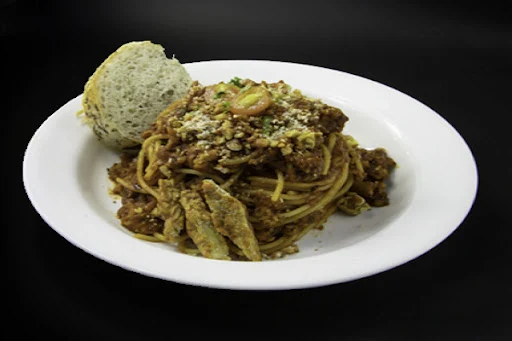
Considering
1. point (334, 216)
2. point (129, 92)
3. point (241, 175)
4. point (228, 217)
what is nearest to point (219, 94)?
point (241, 175)

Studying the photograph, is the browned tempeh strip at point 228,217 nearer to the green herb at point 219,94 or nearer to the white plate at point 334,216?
the white plate at point 334,216

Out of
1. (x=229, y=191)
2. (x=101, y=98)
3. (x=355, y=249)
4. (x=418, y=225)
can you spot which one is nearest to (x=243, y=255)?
(x=229, y=191)

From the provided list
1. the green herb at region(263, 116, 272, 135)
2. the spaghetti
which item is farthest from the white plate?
the green herb at region(263, 116, 272, 135)

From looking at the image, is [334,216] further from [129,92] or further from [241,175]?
[129,92]

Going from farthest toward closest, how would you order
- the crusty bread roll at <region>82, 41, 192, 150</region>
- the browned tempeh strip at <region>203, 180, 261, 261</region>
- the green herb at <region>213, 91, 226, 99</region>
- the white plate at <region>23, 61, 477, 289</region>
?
the crusty bread roll at <region>82, 41, 192, 150</region>, the green herb at <region>213, 91, 226, 99</region>, the browned tempeh strip at <region>203, 180, 261, 261</region>, the white plate at <region>23, 61, 477, 289</region>

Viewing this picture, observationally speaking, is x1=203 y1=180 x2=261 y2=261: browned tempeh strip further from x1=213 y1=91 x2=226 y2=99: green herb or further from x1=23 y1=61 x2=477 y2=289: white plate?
x1=213 y1=91 x2=226 y2=99: green herb

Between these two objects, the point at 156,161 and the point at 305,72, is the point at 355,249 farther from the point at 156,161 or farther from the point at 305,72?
the point at 305,72
